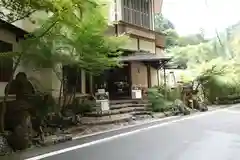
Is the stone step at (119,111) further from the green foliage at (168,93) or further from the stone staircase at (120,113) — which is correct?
the green foliage at (168,93)

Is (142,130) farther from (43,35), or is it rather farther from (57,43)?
(43,35)

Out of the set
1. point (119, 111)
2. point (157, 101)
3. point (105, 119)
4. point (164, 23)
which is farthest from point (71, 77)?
point (164, 23)

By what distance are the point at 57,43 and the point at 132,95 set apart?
1026 centimetres

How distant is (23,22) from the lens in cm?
1521

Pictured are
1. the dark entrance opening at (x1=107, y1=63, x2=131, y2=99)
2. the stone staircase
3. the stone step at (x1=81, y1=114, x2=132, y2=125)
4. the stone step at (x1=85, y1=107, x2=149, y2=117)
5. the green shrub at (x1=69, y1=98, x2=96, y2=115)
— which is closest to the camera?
the stone step at (x1=81, y1=114, x2=132, y2=125)

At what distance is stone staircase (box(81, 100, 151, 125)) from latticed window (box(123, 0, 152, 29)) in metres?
5.75

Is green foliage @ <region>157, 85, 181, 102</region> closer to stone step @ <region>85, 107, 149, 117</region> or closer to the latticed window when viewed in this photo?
stone step @ <region>85, 107, 149, 117</region>

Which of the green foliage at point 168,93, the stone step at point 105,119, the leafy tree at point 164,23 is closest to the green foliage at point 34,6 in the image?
the stone step at point 105,119

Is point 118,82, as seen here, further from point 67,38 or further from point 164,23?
point 164,23

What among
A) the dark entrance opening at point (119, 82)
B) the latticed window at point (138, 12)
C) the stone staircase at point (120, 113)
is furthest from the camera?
the dark entrance opening at point (119, 82)

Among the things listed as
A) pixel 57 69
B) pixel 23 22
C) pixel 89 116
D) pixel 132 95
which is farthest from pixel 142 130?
pixel 132 95

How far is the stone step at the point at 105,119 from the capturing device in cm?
1561

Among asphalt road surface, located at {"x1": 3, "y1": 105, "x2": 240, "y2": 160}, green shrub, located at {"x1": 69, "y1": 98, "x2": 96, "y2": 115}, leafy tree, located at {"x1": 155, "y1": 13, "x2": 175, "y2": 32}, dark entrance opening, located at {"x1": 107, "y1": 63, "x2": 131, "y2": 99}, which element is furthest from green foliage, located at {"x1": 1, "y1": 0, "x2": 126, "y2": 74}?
leafy tree, located at {"x1": 155, "y1": 13, "x2": 175, "y2": 32}

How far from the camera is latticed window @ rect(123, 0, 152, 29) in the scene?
2391cm
